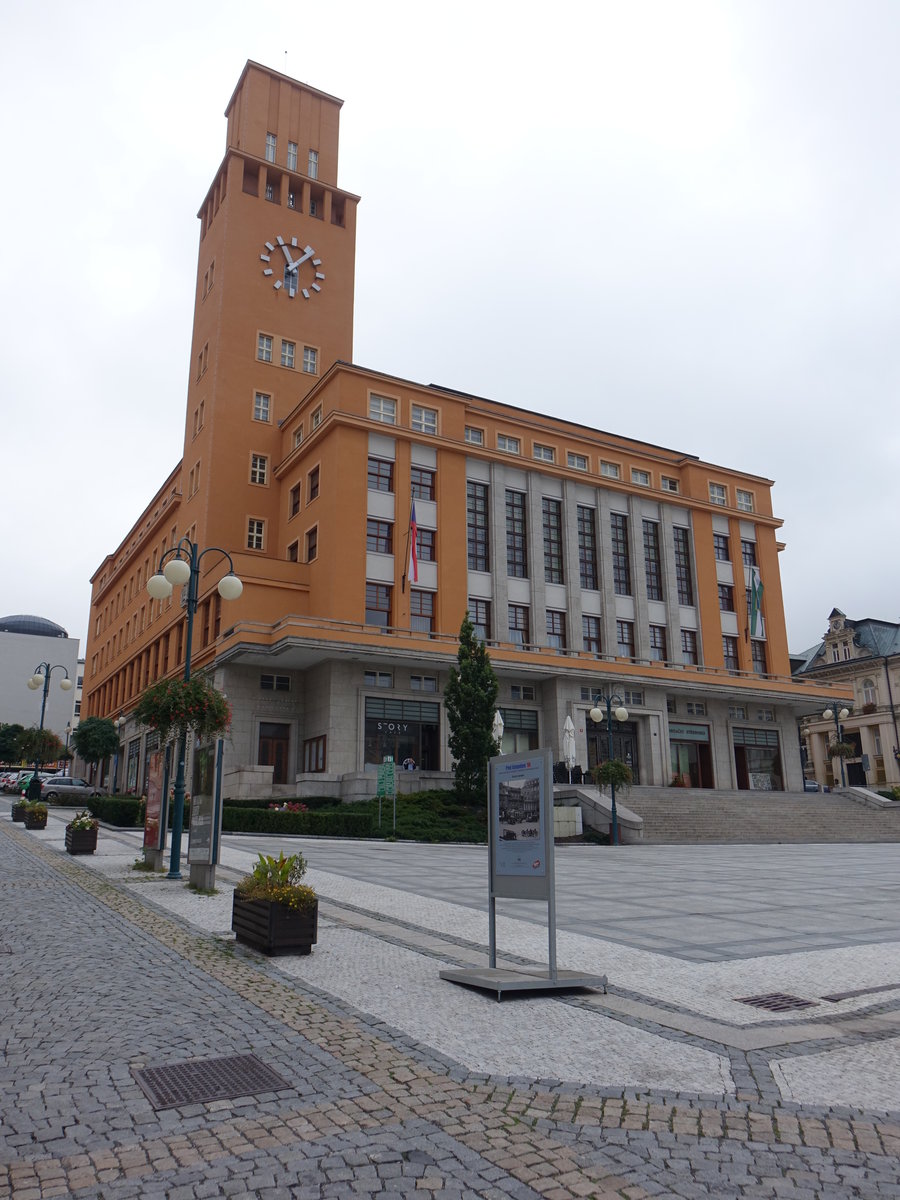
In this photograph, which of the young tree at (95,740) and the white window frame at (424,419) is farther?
the young tree at (95,740)

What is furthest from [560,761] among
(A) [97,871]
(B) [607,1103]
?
(B) [607,1103]

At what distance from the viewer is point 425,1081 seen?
538 cm

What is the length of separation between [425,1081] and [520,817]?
3084mm

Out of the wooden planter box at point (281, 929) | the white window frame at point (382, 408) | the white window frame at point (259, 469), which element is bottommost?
the wooden planter box at point (281, 929)

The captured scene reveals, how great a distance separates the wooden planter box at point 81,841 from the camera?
19438mm

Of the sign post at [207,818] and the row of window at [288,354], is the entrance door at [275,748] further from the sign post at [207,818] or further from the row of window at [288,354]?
the sign post at [207,818]

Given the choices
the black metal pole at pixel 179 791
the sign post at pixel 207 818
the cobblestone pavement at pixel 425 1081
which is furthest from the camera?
the black metal pole at pixel 179 791

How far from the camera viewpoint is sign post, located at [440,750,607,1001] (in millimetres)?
7719

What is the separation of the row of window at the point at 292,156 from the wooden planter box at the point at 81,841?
46.7m

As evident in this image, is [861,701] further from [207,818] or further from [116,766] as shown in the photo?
[207,818]

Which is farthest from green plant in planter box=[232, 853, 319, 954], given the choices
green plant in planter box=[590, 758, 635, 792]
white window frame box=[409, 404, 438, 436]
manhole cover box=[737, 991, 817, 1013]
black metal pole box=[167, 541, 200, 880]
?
white window frame box=[409, 404, 438, 436]

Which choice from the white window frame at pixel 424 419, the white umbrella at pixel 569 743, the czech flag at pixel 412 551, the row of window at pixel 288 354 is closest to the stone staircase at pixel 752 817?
the white umbrella at pixel 569 743

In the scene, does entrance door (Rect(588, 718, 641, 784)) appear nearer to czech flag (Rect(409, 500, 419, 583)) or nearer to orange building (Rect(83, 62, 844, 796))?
orange building (Rect(83, 62, 844, 796))

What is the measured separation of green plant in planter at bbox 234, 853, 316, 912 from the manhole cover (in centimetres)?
449
